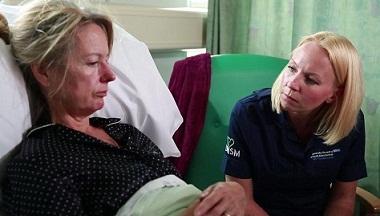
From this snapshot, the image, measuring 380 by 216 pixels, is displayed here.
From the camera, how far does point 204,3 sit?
233 centimetres

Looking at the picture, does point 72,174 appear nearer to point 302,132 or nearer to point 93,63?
point 93,63

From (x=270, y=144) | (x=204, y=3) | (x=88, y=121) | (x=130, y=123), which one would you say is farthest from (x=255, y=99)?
(x=204, y=3)

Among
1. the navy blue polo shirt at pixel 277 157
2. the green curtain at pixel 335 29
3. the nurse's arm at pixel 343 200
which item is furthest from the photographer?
the green curtain at pixel 335 29

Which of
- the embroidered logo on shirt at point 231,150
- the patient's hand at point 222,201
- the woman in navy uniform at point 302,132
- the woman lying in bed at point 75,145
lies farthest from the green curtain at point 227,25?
the patient's hand at point 222,201

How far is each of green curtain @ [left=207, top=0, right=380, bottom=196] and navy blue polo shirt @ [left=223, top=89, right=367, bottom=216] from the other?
0.95 ft

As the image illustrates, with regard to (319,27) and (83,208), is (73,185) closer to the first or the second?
(83,208)

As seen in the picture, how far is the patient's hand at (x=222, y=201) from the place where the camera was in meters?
0.97

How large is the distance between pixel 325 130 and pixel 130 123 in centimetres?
62

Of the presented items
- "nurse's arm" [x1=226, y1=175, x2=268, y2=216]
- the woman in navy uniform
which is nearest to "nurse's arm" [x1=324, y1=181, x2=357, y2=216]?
the woman in navy uniform

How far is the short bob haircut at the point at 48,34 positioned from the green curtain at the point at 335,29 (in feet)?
3.59

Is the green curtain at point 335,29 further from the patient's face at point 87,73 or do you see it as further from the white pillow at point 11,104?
the white pillow at point 11,104

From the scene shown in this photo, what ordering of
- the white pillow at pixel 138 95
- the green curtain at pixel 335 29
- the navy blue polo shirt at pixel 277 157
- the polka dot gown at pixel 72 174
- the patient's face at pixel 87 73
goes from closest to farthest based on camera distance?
the polka dot gown at pixel 72 174 < the patient's face at pixel 87 73 < the white pillow at pixel 138 95 < the navy blue polo shirt at pixel 277 157 < the green curtain at pixel 335 29

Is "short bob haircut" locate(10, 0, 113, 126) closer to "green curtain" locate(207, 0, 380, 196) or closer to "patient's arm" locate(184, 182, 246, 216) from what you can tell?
"patient's arm" locate(184, 182, 246, 216)

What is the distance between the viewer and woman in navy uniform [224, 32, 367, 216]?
4.42 feet
